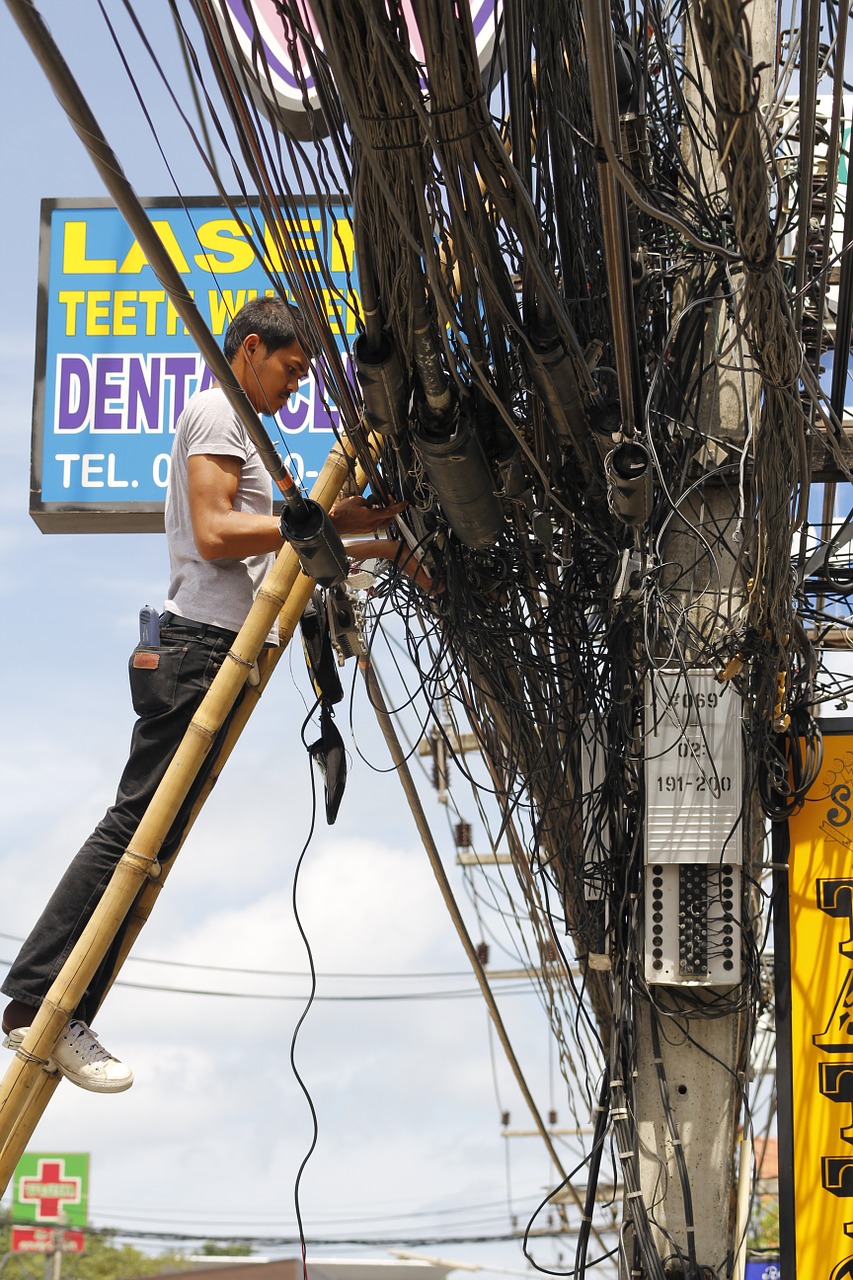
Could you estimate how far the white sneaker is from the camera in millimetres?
3990

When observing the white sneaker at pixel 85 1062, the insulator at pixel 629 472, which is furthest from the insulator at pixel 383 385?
the white sneaker at pixel 85 1062

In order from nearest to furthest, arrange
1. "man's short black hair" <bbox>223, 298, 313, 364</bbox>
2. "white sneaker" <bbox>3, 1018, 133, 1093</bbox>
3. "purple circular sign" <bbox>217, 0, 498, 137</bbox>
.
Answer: "white sneaker" <bbox>3, 1018, 133, 1093</bbox>, "purple circular sign" <bbox>217, 0, 498, 137</bbox>, "man's short black hair" <bbox>223, 298, 313, 364</bbox>

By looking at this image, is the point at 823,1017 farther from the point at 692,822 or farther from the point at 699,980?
the point at 692,822

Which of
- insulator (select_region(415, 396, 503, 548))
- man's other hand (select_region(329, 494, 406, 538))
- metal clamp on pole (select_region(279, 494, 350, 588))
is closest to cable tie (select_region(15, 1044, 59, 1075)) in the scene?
metal clamp on pole (select_region(279, 494, 350, 588))

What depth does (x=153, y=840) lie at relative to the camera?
13.6ft

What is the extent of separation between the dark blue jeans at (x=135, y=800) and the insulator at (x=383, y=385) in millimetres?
1017

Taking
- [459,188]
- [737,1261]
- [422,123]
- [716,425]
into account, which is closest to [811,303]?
[716,425]

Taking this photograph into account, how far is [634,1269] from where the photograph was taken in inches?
179

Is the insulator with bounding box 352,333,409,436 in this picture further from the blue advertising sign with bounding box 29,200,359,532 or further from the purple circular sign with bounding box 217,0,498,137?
the blue advertising sign with bounding box 29,200,359,532

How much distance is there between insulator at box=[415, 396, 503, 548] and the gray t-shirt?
0.78 metres

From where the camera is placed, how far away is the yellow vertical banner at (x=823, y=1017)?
16.0 ft

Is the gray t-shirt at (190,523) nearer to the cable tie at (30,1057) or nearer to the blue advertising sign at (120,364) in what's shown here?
the cable tie at (30,1057)

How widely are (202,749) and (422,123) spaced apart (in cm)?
186

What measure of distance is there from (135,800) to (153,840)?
24cm
